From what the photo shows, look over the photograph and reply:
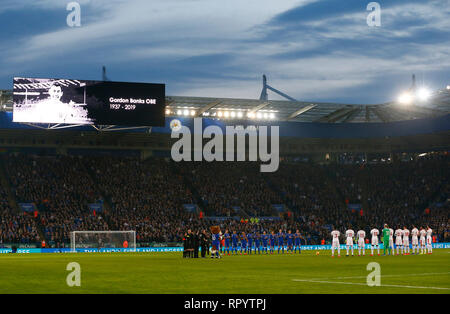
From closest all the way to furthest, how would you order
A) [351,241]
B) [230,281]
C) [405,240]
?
[230,281]
[351,241]
[405,240]

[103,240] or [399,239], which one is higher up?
[399,239]

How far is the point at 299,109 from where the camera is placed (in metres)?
69.0

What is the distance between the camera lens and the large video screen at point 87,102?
177ft

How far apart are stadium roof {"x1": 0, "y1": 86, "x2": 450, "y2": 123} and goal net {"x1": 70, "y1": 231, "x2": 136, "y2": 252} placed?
1230cm

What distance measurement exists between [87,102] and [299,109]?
22.5m

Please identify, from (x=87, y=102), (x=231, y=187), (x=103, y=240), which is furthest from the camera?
(x=231, y=187)

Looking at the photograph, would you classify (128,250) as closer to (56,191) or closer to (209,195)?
(56,191)

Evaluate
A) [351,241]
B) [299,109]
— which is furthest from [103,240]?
[351,241]

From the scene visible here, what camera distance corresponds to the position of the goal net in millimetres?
58594

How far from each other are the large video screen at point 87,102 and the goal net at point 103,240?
985cm

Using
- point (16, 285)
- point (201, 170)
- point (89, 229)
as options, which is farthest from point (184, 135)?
point (16, 285)
